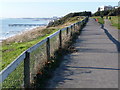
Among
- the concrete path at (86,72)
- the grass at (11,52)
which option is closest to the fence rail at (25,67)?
the concrete path at (86,72)

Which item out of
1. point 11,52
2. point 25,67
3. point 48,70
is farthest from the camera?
point 11,52

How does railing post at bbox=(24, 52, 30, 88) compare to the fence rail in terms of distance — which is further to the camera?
railing post at bbox=(24, 52, 30, 88)

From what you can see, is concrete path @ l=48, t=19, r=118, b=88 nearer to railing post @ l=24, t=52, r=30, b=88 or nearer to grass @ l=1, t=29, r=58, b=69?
railing post @ l=24, t=52, r=30, b=88

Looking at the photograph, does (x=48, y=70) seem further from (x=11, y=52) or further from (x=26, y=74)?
(x=11, y=52)

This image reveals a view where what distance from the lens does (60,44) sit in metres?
11.7

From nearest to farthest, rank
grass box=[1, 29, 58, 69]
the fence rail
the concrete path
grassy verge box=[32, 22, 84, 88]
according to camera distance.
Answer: the fence rail, grassy verge box=[32, 22, 84, 88], the concrete path, grass box=[1, 29, 58, 69]

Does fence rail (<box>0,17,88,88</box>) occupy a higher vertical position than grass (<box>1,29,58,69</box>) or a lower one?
higher

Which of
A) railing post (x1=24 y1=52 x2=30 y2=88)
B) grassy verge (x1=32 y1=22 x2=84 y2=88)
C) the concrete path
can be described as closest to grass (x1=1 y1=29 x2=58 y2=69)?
grassy verge (x1=32 y1=22 x2=84 y2=88)

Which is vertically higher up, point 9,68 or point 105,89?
point 9,68

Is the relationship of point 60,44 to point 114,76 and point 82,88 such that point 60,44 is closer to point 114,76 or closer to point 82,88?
point 114,76

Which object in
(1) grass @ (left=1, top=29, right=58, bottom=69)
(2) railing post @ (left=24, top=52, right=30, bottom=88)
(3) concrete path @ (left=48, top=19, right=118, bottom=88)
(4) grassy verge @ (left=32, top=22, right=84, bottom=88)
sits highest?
(2) railing post @ (left=24, top=52, right=30, bottom=88)

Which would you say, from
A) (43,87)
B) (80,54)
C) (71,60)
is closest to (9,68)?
(43,87)

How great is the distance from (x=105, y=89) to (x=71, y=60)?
3.56 meters

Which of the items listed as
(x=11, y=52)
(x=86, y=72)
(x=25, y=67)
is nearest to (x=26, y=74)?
(x=25, y=67)
